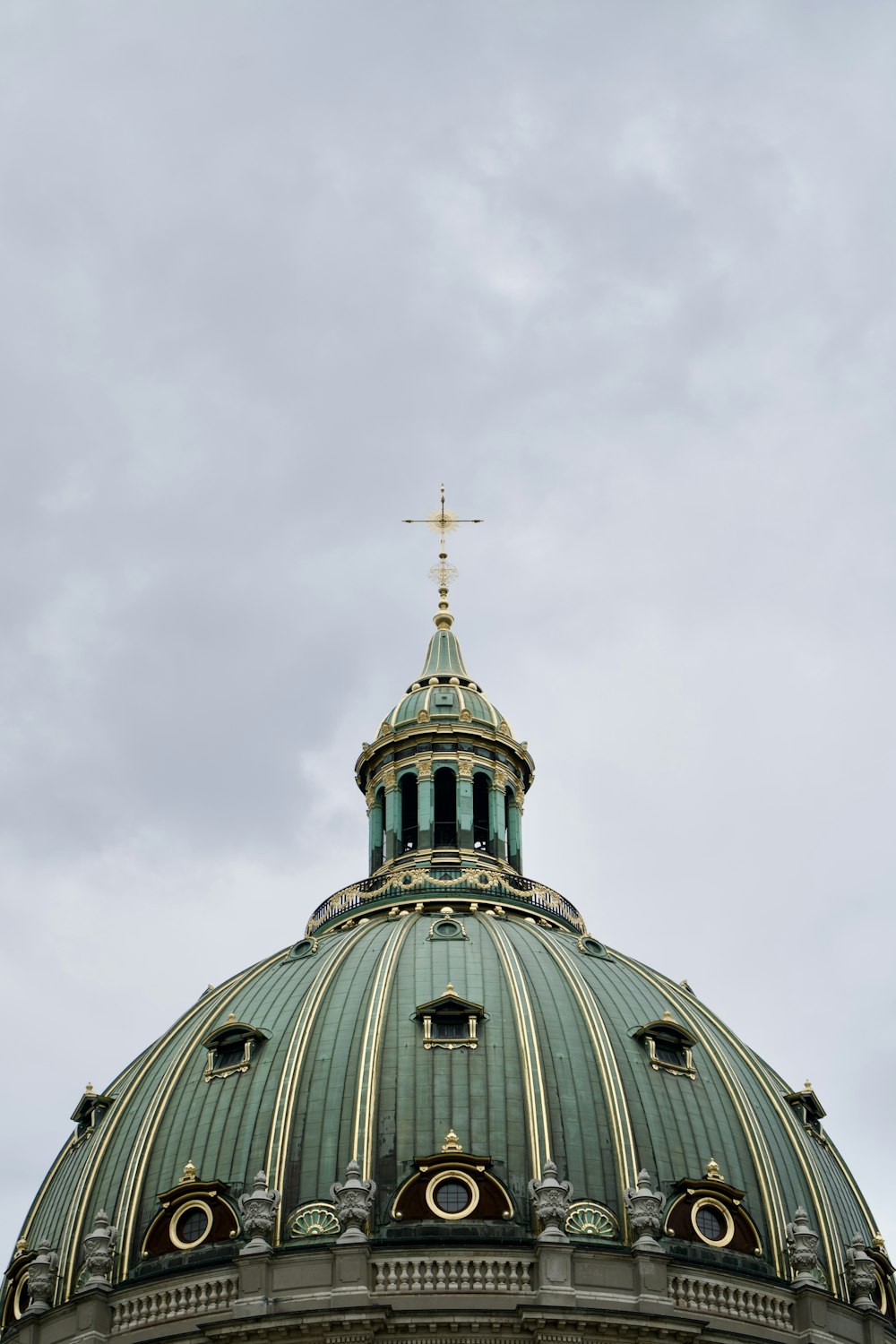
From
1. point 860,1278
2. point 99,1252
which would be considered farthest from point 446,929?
point 860,1278

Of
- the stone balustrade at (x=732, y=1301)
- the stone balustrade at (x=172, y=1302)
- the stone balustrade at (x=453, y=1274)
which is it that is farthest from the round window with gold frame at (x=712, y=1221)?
the stone balustrade at (x=172, y=1302)

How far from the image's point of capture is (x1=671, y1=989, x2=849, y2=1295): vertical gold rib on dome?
6688cm

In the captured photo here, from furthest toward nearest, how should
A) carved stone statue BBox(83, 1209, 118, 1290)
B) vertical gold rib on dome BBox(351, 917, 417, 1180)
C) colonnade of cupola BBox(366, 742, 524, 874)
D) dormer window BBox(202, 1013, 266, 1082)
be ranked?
colonnade of cupola BBox(366, 742, 524, 874)
dormer window BBox(202, 1013, 266, 1082)
vertical gold rib on dome BBox(351, 917, 417, 1180)
carved stone statue BBox(83, 1209, 118, 1290)

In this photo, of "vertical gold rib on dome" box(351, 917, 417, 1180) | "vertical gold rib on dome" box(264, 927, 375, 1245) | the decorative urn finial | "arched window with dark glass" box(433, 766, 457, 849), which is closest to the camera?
the decorative urn finial

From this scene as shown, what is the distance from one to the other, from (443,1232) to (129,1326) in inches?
346

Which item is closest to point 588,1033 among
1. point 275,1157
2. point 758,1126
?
point 758,1126

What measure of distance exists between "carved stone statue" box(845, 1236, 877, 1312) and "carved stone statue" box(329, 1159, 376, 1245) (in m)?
13.9

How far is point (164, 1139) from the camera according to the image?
68.0 metres

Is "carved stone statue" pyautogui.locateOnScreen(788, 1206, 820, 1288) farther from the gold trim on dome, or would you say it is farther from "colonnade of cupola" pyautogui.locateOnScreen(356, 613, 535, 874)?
"colonnade of cupola" pyautogui.locateOnScreen(356, 613, 535, 874)

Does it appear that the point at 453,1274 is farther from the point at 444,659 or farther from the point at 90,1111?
the point at 444,659

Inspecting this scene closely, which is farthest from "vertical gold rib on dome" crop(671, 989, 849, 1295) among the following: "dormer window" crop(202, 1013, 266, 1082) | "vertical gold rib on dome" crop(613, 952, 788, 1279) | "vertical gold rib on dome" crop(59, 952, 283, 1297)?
"vertical gold rib on dome" crop(59, 952, 283, 1297)

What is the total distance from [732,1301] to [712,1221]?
247 cm

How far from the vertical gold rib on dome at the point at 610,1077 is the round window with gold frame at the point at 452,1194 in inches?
162

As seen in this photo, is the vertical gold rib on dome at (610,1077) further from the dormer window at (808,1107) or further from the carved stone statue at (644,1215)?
the dormer window at (808,1107)
